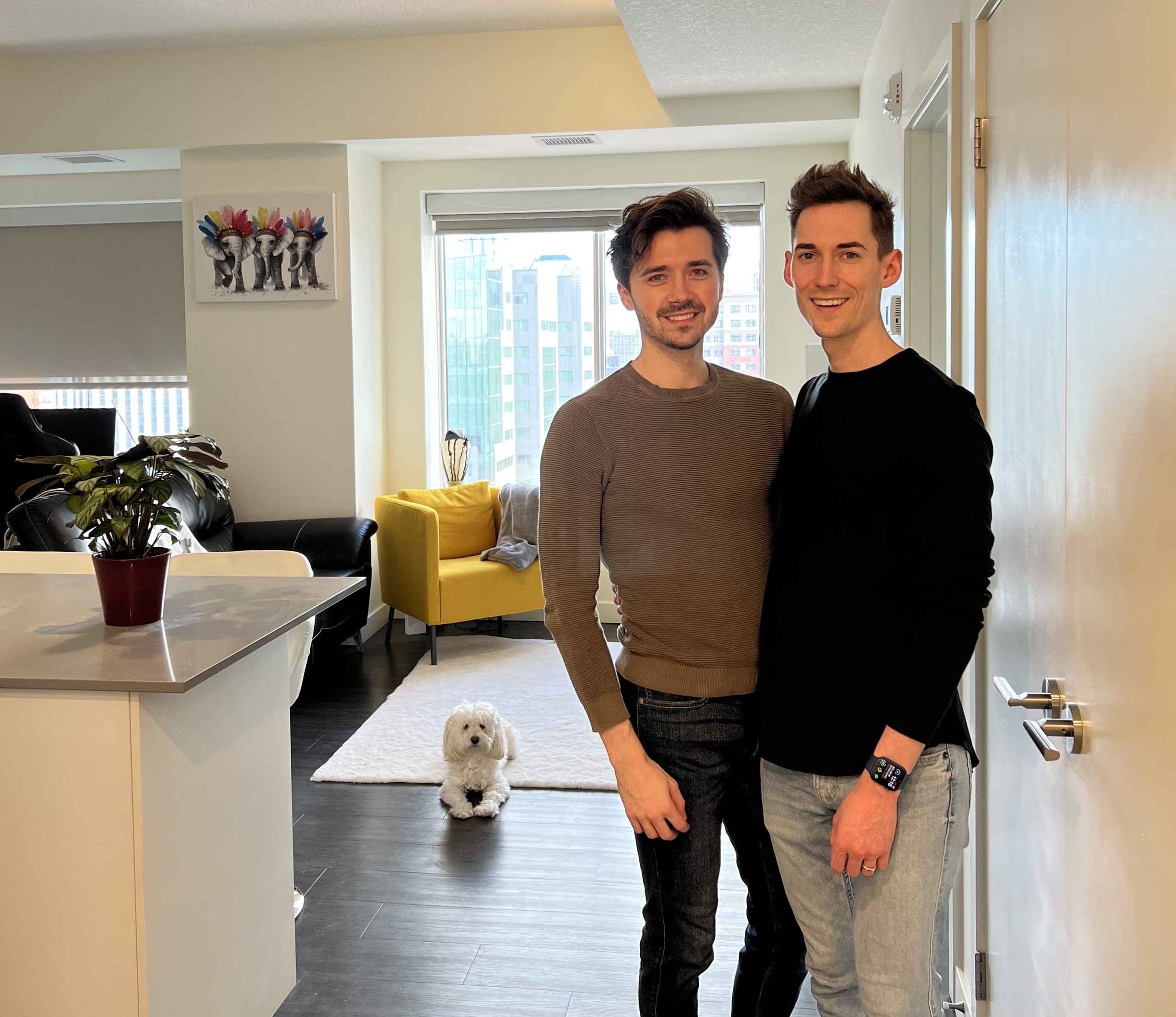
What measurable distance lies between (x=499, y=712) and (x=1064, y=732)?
3195 mm

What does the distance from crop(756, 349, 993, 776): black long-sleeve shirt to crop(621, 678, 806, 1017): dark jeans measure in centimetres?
10

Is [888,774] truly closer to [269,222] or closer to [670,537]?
[670,537]

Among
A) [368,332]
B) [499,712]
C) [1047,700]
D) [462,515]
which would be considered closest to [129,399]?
[368,332]

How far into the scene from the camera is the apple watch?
122 centimetres

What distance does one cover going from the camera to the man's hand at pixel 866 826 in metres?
1.24

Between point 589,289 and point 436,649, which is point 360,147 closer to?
point 589,289

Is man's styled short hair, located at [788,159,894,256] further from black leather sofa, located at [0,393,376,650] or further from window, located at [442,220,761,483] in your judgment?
window, located at [442,220,761,483]

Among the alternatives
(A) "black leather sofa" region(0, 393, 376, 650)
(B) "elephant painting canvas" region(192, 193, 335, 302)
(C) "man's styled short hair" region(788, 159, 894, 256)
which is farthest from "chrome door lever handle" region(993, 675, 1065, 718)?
(B) "elephant painting canvas" region(192, 193, 335, 302)

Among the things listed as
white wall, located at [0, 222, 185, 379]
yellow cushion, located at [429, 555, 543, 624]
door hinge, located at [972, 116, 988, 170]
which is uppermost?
white wall, located at [0, 222, 185, 379]

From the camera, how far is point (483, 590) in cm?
527

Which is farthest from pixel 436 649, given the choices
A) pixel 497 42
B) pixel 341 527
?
pixel 497 42

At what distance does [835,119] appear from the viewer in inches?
194

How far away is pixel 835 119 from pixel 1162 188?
4.22 metres

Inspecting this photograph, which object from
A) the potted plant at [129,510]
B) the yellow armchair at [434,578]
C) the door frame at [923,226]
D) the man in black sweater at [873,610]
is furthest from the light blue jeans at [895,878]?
the yellow armchair at [434,578]
